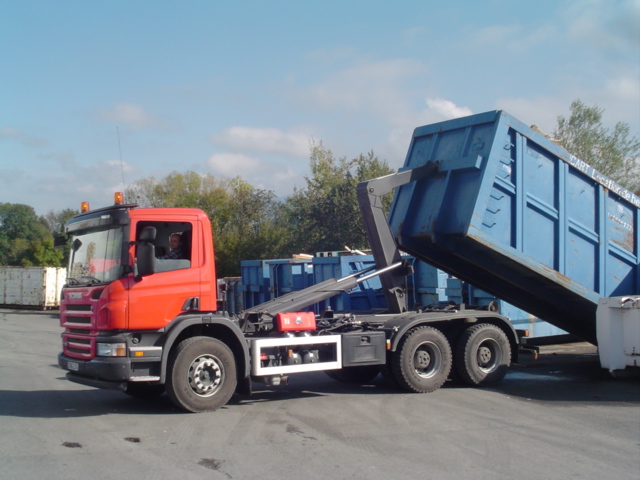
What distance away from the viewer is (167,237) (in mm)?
8062

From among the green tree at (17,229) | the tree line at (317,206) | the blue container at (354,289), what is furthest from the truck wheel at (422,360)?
the green tree at (17,229)

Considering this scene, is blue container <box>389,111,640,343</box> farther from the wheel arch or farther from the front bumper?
the front bumper

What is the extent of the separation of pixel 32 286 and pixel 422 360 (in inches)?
1114

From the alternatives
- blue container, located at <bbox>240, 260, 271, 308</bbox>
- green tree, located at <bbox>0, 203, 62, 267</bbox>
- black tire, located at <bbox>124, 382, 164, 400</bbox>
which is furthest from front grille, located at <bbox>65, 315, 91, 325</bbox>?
green tree, located at <bbox>0, 203, 62, 267</bbox>

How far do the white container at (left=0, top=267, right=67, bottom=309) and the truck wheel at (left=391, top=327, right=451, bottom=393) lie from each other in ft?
87.3

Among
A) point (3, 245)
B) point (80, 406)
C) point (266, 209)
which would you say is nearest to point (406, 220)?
point (80, 406)

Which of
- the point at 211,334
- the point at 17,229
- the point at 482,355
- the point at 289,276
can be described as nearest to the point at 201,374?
the point at 211,334

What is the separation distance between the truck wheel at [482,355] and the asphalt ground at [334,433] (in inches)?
10.3

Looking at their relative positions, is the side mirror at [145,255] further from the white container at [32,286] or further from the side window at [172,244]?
the white container at [32,286]

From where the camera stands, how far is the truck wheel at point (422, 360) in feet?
30.2

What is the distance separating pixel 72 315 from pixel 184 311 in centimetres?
144

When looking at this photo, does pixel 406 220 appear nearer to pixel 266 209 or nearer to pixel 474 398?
pixel 474 398

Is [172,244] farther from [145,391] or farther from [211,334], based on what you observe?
[145,391]

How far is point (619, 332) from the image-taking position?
9.90 metres
